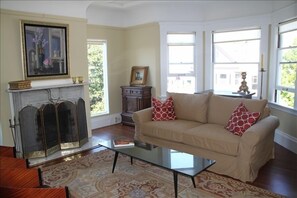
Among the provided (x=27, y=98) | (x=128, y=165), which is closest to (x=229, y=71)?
(x=128, y=165)

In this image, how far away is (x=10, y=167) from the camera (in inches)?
67.7

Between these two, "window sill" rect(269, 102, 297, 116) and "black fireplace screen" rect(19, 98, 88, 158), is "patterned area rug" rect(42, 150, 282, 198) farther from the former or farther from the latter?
"window sill" rect(269, 102, 297, 116)

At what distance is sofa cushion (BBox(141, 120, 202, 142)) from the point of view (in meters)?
3.61

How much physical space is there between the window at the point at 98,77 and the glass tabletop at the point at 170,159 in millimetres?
2565

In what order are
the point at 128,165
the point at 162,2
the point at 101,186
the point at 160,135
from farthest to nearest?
the point at 162,2 → the point at 160,135 → the point at 128,165 → the point at 101,186

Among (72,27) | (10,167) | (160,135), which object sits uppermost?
(72,27)

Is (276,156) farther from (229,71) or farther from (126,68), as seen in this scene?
(126,68)

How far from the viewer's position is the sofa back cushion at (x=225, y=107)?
11.4 feet

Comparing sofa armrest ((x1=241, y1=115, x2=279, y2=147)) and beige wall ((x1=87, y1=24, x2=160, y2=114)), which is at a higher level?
beige wall ((x1=87, y1=24, x2=160, y2=114))

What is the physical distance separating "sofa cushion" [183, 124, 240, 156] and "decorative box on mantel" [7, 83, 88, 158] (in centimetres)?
203

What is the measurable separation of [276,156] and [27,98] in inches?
158

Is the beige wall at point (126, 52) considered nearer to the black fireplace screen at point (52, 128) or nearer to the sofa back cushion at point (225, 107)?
the black fireplace screen at point (52, 128)

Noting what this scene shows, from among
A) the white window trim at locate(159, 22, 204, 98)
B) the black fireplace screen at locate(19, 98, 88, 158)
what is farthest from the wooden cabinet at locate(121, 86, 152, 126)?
the black fireplace screen at locate(19, 98, 88, 158)

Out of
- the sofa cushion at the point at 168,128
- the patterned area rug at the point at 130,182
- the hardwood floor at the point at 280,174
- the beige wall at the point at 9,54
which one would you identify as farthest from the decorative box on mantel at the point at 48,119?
the sofa cushion at the point at 168,128
